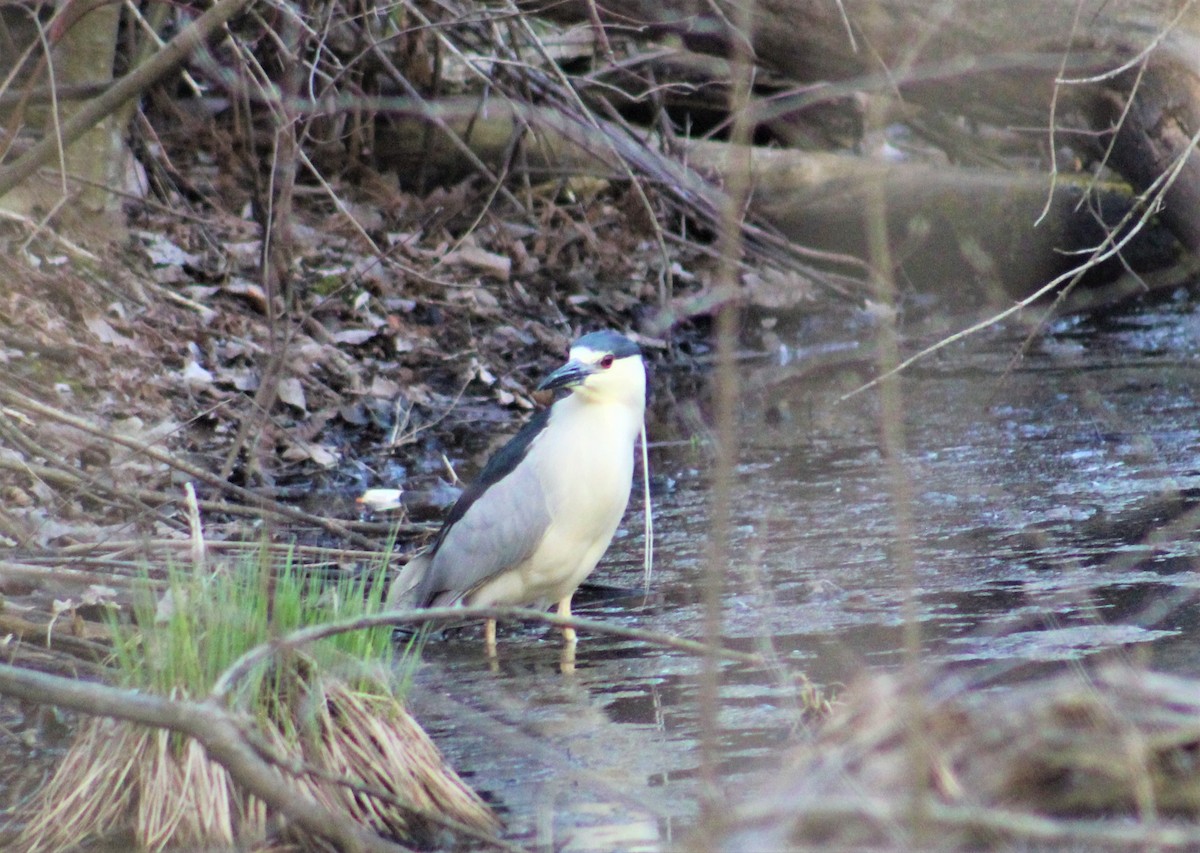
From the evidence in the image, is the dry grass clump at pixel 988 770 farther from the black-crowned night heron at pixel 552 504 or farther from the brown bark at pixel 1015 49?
the brown bark at pixel 1015 49

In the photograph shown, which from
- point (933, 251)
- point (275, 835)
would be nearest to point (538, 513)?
point (275, 835)

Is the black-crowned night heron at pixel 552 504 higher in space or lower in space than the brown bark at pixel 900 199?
lower

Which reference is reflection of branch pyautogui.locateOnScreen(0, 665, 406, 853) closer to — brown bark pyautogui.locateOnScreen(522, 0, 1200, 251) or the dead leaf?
the dead leaf

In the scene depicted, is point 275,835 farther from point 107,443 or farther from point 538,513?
point 107,443

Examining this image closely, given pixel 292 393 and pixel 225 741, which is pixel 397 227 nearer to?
pixel 292 393

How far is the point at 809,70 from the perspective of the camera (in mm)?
8219

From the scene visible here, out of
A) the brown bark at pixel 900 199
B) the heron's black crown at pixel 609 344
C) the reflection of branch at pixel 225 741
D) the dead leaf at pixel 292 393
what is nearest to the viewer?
the reflection of branch at pixel 225 741

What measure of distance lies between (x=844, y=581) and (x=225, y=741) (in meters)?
2.83

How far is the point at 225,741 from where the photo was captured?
2.72 metres

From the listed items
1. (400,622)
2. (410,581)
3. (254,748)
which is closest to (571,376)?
(410,581)

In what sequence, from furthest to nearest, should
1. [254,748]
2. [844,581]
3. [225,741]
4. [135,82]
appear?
[844,581] → [135,82] → [254,748] → [225,741]

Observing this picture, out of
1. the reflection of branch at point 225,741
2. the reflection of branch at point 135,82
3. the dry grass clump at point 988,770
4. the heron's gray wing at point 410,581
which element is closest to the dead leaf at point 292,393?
the heron's gray wing at point 410,581

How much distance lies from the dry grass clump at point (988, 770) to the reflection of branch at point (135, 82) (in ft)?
9.49

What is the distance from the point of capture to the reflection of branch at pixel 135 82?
443 cm
